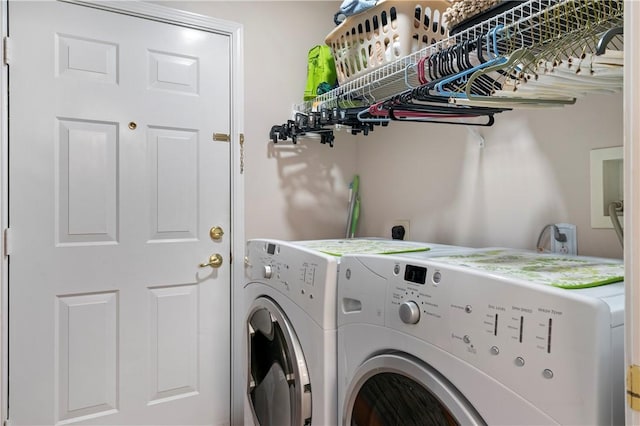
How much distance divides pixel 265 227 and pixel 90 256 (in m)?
0.79

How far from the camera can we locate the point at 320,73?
2.03 metres

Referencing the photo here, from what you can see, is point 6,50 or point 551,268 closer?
point 551,268

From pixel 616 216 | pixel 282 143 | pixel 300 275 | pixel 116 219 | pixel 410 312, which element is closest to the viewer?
pixel 410 312

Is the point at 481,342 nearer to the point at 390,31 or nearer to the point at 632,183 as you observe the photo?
the point at 632,183

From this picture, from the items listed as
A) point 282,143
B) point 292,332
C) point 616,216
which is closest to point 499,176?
point 616,216

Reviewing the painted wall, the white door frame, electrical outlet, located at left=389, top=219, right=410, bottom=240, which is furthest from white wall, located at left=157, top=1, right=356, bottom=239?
the white door frame

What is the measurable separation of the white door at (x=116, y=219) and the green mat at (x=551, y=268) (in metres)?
1.34

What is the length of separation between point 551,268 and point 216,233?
149 centimetres

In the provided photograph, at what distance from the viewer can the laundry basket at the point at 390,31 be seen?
145 cm

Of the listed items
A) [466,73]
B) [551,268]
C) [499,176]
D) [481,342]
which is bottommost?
[481,342]

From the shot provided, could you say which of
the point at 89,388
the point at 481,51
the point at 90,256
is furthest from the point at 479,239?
the point at 89,388

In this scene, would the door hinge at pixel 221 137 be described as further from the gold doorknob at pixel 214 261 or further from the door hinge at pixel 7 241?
the door hinge at pixel 7 241

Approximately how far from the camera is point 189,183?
2012mm

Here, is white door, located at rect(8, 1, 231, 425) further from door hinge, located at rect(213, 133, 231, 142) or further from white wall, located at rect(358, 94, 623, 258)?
white wall, located at rect(358, 94, 623, 258)
